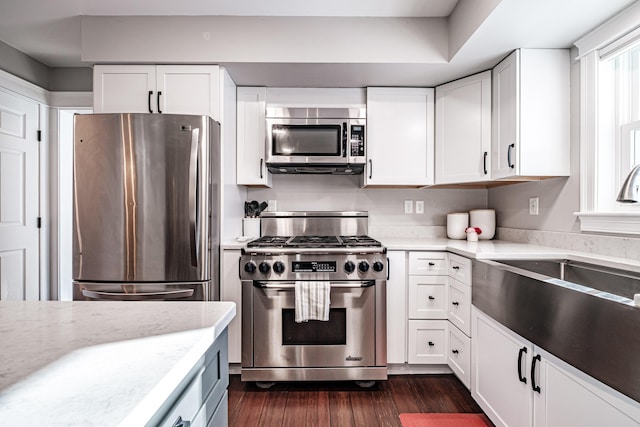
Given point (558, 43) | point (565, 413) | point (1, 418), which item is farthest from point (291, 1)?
point (565, 413)

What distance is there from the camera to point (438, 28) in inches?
87.7

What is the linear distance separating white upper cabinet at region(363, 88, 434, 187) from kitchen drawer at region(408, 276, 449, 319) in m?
0.79

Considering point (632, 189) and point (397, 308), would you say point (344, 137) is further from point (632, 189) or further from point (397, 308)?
point (632, 189)

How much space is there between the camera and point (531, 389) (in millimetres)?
1394

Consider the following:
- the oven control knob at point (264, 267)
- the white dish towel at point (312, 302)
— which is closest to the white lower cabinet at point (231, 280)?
the oven control knob at point (264, 267)

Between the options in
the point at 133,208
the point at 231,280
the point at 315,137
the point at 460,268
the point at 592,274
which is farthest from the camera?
the point at 315,137

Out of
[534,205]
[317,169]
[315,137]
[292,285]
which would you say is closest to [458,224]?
[534,205]

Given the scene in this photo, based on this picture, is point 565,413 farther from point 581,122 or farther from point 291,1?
point 291,1

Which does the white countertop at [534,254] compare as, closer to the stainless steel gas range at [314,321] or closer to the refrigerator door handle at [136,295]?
the stainless steel gas range at [314,321]

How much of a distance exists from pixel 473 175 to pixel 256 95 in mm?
1762

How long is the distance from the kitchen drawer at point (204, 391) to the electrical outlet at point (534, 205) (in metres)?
2.27

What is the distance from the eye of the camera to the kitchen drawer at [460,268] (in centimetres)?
202

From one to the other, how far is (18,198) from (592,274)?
13.4 ft

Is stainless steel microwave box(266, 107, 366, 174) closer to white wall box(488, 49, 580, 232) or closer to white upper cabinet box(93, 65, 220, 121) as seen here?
white upper cabinet box(93, 65, 220, 121)
